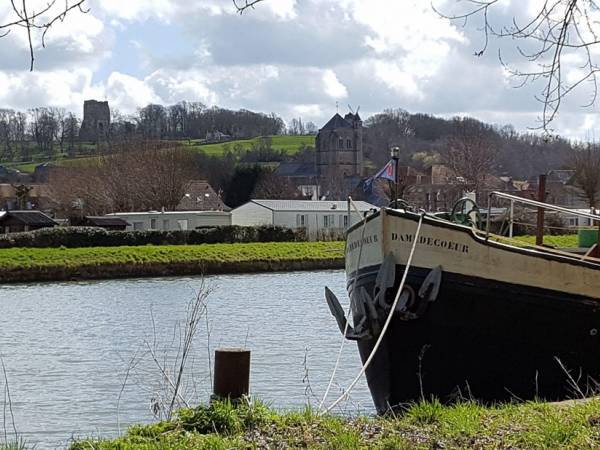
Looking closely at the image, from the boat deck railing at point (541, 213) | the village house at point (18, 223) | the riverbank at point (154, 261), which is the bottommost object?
the riverbank at point (154, 261)

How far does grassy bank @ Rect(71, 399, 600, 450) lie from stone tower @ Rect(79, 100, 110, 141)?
86722mm

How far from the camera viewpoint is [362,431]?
6.70m

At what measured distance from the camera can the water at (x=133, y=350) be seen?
11242 millimetres

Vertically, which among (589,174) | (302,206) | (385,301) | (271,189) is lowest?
(302,206)

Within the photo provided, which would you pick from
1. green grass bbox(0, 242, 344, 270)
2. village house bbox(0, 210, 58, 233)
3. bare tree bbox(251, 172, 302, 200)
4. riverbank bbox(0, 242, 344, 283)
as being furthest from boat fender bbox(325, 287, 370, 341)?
bare tree bbox(251, 172, 302, 200)

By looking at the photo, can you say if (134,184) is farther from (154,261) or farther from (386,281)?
(386,281)

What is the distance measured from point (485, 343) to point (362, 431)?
3.94 metres

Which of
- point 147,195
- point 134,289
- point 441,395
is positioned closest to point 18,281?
point 134,289

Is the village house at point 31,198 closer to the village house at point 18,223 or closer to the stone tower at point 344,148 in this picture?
the village house at point 18,223

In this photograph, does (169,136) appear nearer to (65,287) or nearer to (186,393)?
(65,287)

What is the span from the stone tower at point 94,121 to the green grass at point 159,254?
1992 inches

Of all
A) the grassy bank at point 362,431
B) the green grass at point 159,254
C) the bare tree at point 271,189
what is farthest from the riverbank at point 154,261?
the bare tree at point 271,189

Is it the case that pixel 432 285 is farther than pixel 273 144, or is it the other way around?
pixel 273 144

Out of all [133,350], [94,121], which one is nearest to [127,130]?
[94,121]
